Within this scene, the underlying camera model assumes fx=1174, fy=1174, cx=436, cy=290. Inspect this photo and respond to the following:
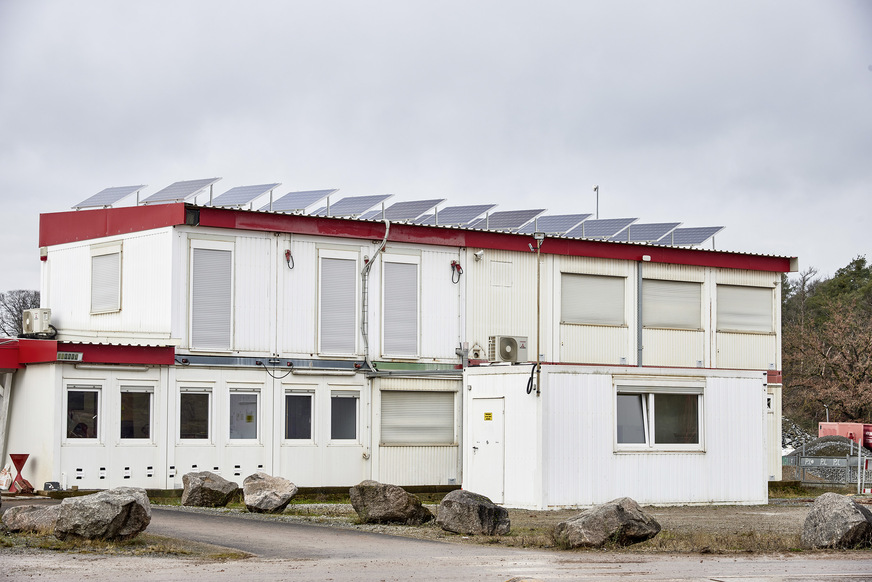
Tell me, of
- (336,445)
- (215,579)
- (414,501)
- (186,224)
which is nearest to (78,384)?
(186,224)

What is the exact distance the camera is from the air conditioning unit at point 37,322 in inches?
1043

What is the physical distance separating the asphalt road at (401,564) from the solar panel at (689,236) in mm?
17125

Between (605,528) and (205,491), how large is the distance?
8.69 metres

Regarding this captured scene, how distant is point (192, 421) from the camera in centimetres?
2438

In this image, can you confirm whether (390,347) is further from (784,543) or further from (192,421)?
(784,543)

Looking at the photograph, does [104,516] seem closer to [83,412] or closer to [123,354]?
[83,412]

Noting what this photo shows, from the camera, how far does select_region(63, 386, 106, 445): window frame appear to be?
903 inches

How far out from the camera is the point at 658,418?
77.5 feet

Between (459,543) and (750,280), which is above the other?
(750,280)

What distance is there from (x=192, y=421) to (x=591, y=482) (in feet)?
27.3

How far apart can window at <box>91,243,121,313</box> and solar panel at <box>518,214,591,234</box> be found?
9930 mm

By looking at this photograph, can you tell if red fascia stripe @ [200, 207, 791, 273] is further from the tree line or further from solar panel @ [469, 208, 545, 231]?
the tree line

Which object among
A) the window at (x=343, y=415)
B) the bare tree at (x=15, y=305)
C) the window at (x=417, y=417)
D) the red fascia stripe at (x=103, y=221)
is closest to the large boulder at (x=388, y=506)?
the window at (x=343, y=415)

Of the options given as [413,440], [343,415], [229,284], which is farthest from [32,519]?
[413,440]
